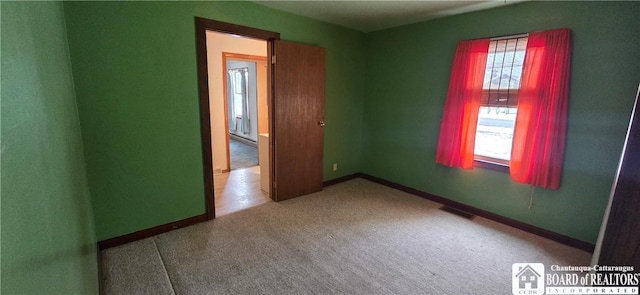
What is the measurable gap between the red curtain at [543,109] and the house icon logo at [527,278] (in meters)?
0.80

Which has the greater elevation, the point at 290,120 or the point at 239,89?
the point at 239,89

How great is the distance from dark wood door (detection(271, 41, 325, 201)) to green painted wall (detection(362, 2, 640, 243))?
100 cm

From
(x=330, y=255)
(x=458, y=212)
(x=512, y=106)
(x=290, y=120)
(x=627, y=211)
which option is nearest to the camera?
(x=627, y=211)

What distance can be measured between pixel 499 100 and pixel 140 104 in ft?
11.1

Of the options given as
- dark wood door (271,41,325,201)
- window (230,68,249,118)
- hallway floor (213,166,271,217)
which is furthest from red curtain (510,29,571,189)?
window (230,68,249,118)

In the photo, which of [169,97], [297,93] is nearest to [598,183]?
[297,93]

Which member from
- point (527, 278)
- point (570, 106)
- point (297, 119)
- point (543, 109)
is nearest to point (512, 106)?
point (543, 109)

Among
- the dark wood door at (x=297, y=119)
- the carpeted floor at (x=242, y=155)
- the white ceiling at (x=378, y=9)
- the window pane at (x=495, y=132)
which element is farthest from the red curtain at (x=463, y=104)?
the carpeted floor at (x=242, y=155)

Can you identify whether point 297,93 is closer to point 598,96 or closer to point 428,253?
point 428,253

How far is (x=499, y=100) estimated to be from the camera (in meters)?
2.81

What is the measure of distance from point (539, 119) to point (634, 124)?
84 centimetres

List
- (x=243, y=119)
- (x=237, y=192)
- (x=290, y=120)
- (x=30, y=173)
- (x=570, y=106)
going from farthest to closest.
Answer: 1. (x=243, y=119)
2. (x=237, y=192)
3. (x=290, y=120)
4. (x=570, y=106)
5. (x=30, y=173)

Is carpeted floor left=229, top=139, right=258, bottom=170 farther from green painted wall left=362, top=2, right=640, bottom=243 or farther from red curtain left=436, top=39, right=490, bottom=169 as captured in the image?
red curtain left=436, top=39, right=490, bottom=169

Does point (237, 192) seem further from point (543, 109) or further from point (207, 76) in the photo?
point (543, 109)
